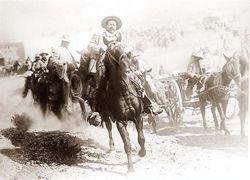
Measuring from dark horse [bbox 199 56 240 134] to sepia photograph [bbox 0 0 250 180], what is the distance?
12 mm

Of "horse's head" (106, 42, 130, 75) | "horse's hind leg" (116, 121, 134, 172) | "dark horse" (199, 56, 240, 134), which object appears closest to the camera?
"horse's head" (106, 42, 130, 75)

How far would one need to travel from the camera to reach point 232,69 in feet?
14.6

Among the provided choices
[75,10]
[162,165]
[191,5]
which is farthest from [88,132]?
[191,5]

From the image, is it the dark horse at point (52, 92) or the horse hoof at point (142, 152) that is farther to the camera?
the dark horse at point (52, 92)

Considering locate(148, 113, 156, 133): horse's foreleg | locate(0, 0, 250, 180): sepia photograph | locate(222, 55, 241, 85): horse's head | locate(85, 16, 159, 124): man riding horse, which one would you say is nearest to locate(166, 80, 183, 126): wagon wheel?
locate(0, 0, 250, 180): sepia photograph

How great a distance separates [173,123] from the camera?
447 cm

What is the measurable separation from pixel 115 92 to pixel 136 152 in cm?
52

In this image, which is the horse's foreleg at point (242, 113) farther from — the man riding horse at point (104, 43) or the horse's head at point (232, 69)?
the man riding horse at point (104, 43)

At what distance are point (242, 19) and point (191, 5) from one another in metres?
0.41

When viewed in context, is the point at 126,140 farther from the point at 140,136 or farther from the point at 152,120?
the point at 152,120

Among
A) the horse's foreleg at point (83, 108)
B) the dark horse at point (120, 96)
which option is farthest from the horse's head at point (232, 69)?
the horse's foreleg at point (83, 108)

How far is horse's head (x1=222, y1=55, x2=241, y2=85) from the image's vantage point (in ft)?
14.4

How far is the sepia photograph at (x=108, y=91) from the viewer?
14.1ft

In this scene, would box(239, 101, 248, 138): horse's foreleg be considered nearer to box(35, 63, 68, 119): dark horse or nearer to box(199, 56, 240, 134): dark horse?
box(199, 56, 240, 134): dark horse
